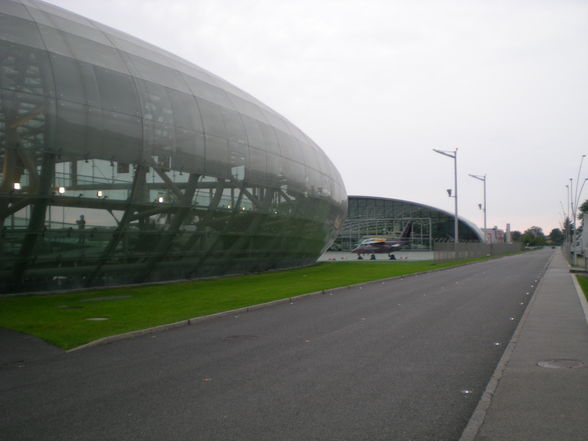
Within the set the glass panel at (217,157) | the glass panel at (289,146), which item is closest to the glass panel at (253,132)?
the glass panel at (289,146)

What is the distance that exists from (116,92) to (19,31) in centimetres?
367

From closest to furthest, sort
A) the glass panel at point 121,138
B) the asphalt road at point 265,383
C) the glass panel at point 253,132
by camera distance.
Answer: the asphalt road at point 265,383, the glass panel at point 121,138, the glass panel at point 253,132

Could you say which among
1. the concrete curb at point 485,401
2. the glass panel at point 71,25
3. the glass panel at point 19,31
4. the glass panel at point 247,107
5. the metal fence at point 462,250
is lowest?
the concrete curb at point 485,401

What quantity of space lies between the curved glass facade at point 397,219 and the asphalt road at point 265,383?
8152 cm

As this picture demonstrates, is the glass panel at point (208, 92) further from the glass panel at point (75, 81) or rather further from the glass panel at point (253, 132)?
the glass panel at point (75, 81)

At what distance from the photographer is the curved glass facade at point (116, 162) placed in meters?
17.0

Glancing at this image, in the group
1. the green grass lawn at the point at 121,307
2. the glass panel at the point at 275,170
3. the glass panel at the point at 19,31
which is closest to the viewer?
the green grass lawn at the point at 121,307

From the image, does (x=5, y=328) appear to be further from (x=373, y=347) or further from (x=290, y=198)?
(x=290, y=198)

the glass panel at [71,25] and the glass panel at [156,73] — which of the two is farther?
the glass panel at [156,73]

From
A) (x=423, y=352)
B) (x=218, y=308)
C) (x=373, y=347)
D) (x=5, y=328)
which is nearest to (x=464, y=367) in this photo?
(x=423, y=352)

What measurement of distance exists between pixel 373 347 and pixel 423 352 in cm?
92

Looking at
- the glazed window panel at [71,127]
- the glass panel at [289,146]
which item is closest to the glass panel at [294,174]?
the glass panel at [289,146]

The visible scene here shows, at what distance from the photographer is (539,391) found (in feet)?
20.7

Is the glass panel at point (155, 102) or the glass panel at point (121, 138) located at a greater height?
the glass panel at point (155, 102)
